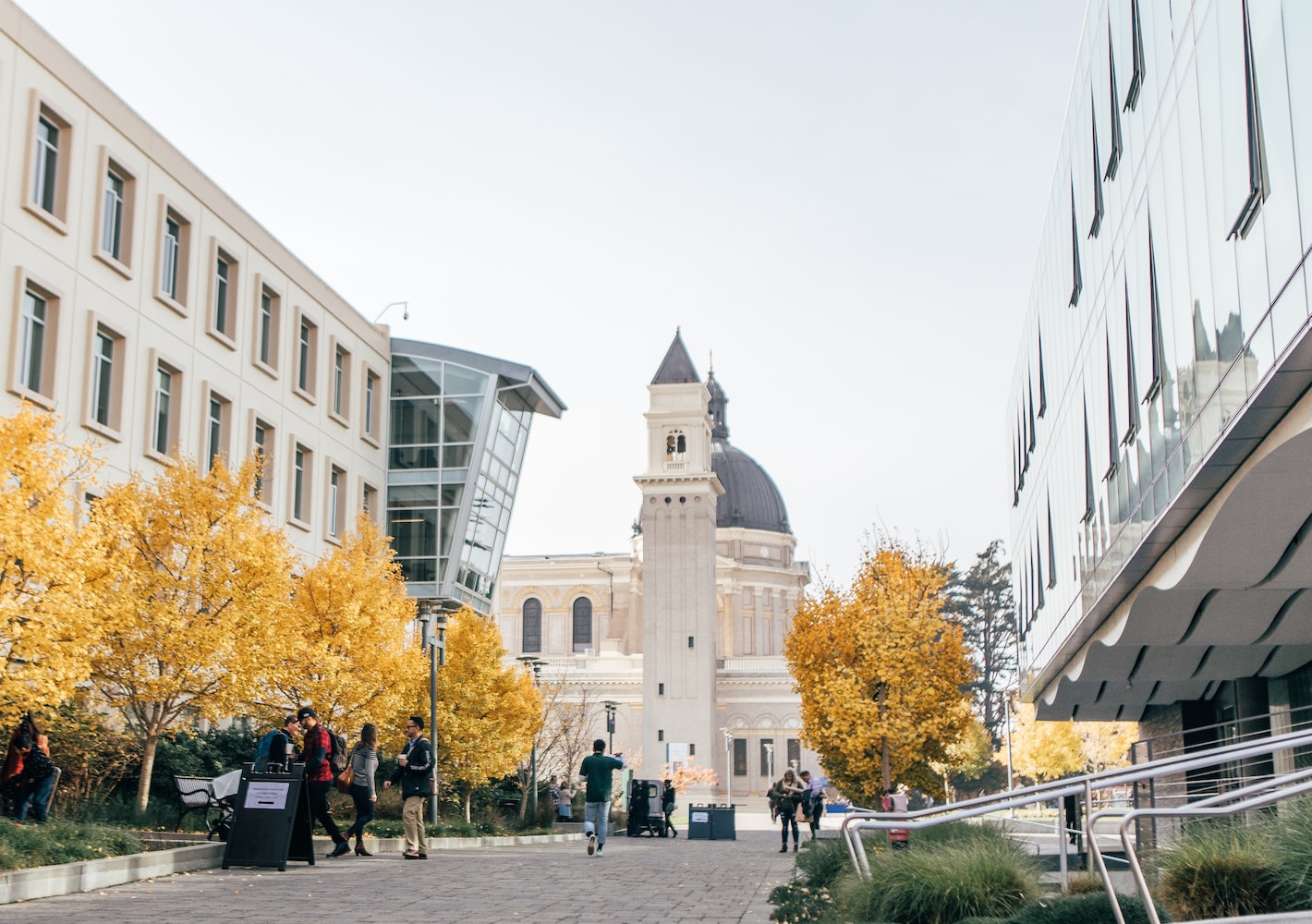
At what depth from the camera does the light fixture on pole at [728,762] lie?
88.8 m

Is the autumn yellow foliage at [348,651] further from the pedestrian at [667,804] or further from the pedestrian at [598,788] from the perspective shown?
the pedestrian at [667,804]

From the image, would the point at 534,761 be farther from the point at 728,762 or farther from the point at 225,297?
the point at 728,762

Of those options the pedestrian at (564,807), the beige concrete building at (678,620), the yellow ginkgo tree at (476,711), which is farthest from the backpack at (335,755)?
the beige concrete building at (678,620)

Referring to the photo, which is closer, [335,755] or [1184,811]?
[1184,811]

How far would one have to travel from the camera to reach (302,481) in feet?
121

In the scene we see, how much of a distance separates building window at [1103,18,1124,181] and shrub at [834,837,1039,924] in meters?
11.1

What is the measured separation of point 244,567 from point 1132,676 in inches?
577

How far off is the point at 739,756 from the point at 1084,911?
89.8 meters

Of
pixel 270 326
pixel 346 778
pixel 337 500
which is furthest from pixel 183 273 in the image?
pixel 346 778

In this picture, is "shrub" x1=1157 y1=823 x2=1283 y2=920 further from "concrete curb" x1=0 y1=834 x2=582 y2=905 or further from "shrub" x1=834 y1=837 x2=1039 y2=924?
"concrete curb" x1=0 y1=834 x2=582 y2=905

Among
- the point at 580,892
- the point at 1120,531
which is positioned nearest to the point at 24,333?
the point at 580,892

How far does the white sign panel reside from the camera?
1515cm

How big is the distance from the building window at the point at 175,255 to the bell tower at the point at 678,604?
60.8 m

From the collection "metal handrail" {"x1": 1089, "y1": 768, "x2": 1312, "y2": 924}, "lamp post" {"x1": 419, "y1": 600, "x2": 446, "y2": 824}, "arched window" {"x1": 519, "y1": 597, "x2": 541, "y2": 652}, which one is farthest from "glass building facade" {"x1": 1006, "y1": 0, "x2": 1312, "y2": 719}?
"arched window" {"x1": 519, "y1": 597, "x2": 541, "y2": 652}
